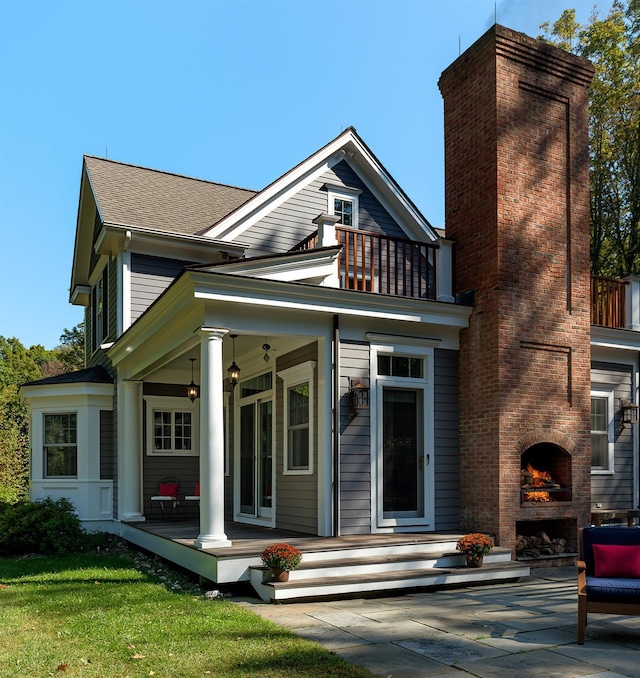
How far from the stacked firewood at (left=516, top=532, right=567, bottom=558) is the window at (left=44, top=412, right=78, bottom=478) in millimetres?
8622

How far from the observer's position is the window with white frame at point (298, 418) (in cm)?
978

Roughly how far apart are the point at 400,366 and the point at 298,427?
1.74 m

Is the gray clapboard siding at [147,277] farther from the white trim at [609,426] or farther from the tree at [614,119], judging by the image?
the tree at [614,119]

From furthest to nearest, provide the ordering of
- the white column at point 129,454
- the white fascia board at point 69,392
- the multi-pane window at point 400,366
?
the white fascia board at point 69,392 < the white column at point 129,454 < the multi-pane window at point 400,366

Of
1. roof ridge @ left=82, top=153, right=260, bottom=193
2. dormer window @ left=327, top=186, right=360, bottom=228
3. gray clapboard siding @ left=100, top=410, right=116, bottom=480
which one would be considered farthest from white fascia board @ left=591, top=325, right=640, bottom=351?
roof ridge @ left=82, top=153, right=260, bottom=193

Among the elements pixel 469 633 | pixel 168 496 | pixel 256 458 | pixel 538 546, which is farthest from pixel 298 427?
pixel 469 633

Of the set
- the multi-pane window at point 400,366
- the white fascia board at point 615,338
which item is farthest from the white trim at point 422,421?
the white fascia board at point 615,338

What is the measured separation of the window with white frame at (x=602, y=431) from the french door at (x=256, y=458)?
18.0 ft

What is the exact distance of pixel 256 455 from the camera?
1180 centimetres

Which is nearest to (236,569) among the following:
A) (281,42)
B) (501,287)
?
(501,287)

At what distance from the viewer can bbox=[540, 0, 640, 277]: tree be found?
1883 centimetres

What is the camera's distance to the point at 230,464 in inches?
517

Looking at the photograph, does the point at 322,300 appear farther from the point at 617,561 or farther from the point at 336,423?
the point at 617,561

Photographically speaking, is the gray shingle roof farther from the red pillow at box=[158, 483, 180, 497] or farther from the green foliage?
the green foliage
